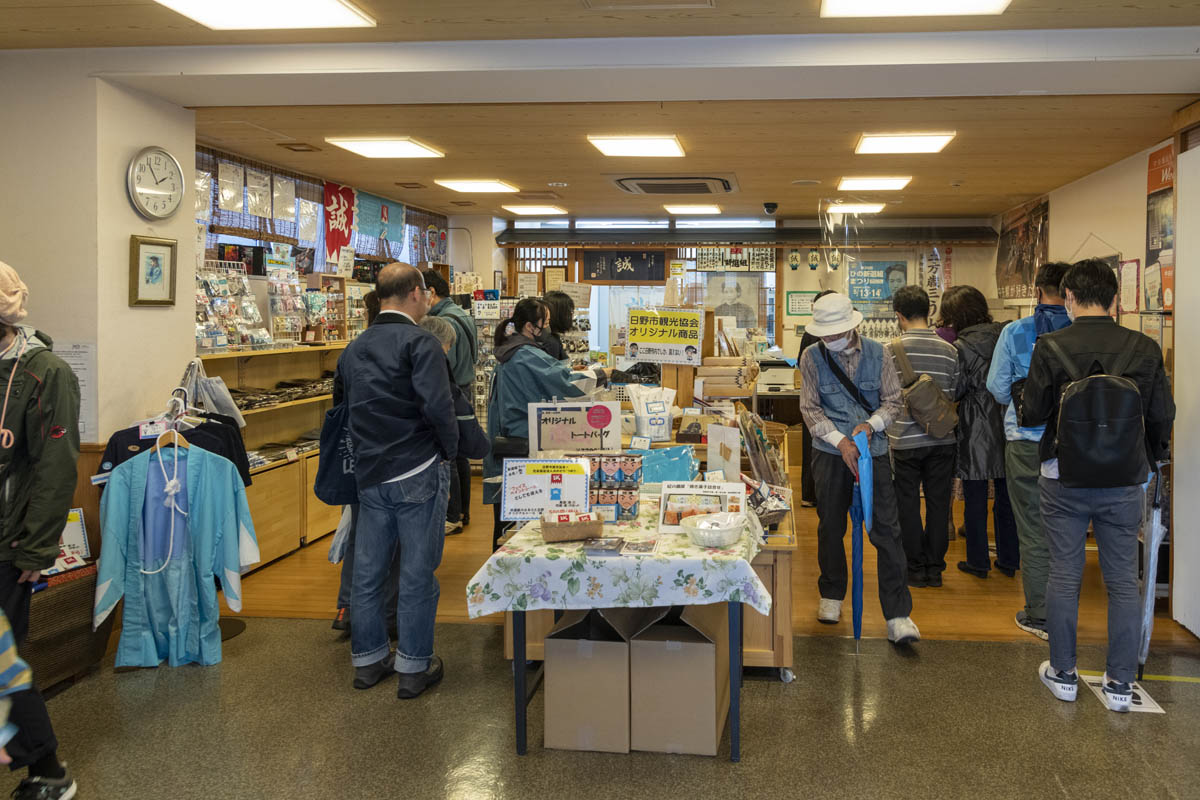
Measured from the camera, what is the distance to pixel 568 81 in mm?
4051

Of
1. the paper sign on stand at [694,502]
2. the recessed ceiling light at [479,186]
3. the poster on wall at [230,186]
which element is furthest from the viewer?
the recessed ceiling light at [479,186]

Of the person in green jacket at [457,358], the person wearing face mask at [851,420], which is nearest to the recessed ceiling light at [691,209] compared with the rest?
the person in green jacket at [457,358]

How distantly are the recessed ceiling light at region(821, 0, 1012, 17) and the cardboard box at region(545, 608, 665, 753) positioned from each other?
7.51 feet

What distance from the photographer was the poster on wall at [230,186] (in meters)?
6.07

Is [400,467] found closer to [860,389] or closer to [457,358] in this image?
[860,389]

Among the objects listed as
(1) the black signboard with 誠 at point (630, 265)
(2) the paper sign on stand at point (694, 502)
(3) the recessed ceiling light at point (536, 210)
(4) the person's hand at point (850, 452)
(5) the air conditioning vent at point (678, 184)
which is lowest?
(2) the paper sign on stand at point (694, 502)

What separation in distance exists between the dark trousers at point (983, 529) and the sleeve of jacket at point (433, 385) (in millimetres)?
3210

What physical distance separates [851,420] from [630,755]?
172 centimetres

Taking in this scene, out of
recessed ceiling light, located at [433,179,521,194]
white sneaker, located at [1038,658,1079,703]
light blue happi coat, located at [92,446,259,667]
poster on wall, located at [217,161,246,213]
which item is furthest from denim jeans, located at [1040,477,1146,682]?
recessed ceiling light, located at [433,179,521,194]

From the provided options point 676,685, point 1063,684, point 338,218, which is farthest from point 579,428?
point 338,218

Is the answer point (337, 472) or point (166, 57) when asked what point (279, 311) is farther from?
point (337, 472)

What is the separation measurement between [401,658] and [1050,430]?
8.40 ft

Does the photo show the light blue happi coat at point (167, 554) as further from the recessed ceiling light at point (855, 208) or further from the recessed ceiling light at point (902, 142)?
the recessed ceiling light at point (855, 208)

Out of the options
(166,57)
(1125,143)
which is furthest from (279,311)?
(1125,143)
